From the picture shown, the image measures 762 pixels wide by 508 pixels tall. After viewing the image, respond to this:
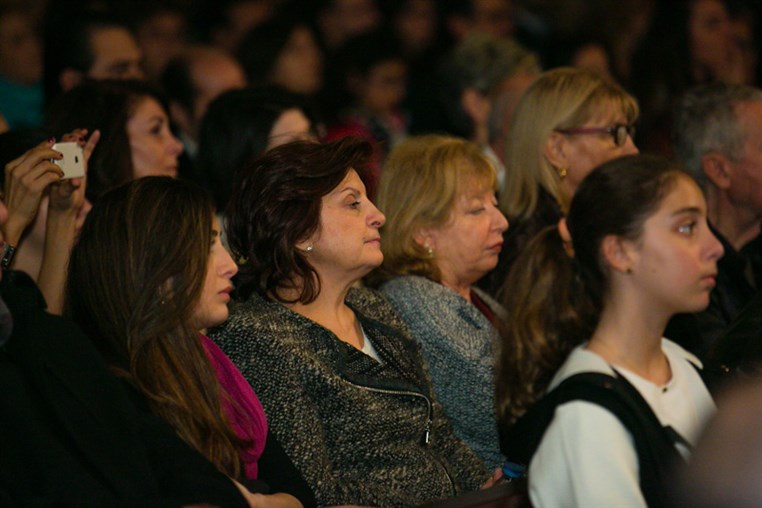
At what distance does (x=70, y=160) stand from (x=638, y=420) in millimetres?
1613

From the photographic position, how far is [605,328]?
9.01ft

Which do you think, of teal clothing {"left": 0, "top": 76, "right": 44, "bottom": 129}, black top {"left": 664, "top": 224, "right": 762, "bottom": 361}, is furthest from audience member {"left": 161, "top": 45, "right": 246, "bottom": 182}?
black top {"left": 664, "top": 224, "right": 762, "bottom": 361}

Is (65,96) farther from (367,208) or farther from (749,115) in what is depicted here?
(749,115)

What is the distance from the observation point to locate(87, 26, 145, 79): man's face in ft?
15.9

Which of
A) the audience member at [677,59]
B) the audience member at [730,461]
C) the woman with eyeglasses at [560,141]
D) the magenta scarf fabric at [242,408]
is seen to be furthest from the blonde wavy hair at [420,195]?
the audience member at [677,59]

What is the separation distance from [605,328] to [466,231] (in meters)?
0.87

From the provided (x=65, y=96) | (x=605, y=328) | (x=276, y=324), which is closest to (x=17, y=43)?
(x=65, y=96)

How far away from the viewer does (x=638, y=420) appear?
98.0 inches

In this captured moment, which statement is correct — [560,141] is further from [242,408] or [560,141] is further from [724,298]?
[242,408]

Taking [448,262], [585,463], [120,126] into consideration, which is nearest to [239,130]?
[120,126]

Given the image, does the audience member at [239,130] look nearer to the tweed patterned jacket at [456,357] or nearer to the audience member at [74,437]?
the tweed patterned jacket at [456,357]

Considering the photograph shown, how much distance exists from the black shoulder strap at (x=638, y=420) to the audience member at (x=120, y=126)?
67.0 inches

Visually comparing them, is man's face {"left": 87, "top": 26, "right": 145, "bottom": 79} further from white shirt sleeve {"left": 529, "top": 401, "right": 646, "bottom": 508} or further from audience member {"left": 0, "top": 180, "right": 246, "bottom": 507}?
white shirt sleeve {"left": 529, "top": 401, "right": 646, "bottom": 508}

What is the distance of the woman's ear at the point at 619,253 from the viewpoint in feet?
9.07
